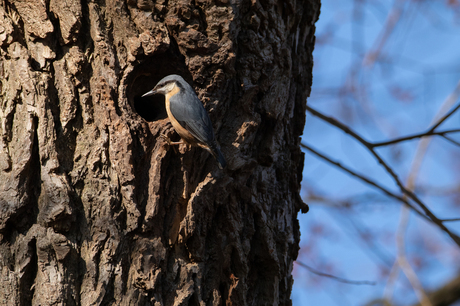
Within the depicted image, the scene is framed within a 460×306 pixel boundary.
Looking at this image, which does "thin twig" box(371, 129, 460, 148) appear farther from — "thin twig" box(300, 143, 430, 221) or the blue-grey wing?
the blue-grey wing

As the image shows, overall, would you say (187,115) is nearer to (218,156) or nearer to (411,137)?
(218,156)

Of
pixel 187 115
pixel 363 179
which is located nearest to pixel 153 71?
pixel 187 115

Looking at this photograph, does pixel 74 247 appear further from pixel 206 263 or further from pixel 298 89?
pixel 298 89

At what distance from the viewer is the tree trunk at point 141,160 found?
185 cm

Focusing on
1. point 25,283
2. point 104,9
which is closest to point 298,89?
point 104,9

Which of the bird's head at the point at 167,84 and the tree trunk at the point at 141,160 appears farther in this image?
the bird's head at the point at 167,84

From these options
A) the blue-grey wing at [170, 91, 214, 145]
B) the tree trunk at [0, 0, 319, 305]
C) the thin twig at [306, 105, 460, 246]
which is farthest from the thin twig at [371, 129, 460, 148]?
the blue-grey wing at [170, 91, 214, 145]

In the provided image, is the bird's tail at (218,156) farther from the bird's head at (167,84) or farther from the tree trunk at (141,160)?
the bird's head at (167,84)

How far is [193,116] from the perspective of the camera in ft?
8.30

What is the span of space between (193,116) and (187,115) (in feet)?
0.22

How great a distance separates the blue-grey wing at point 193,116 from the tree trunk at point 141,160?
62 mm

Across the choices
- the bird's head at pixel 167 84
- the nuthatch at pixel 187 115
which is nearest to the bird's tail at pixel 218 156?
the nuthatch at pixel 187 115

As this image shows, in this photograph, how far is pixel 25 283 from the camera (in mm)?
1784

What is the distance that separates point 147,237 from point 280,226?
819mm
